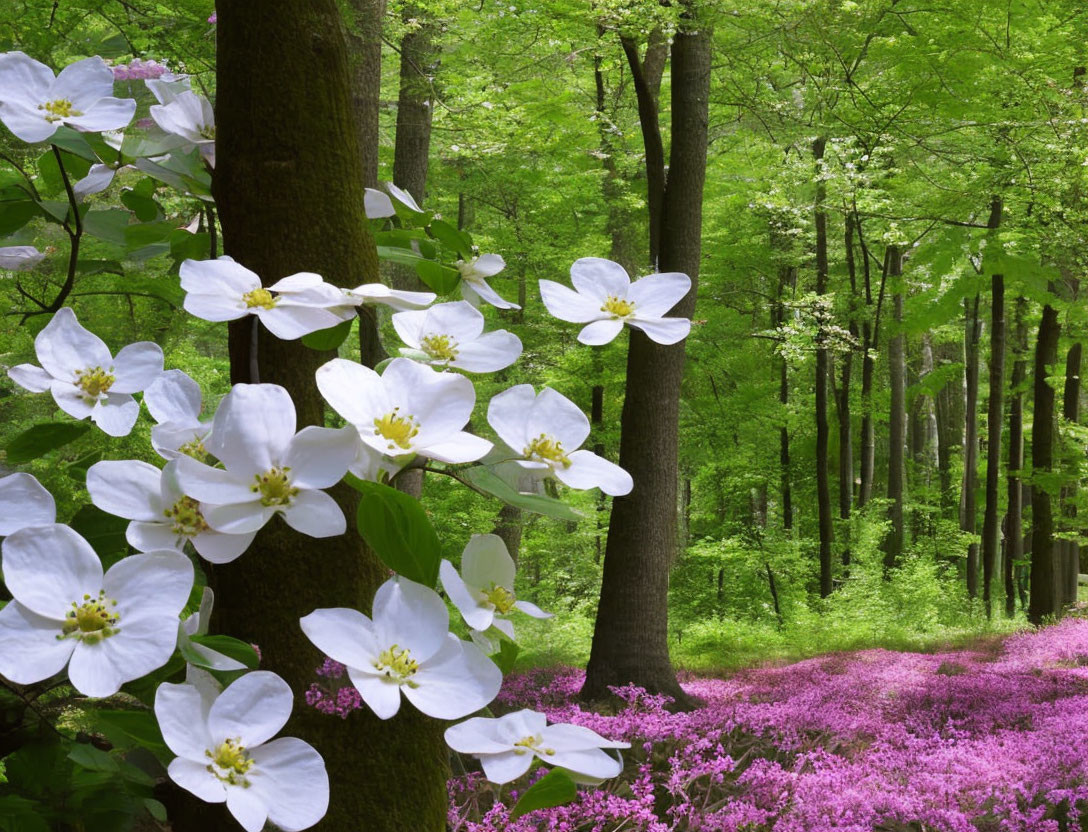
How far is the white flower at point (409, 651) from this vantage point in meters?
0.50

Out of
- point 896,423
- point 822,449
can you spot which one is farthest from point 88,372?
point 896,423

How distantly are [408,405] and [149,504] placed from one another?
0.60ft

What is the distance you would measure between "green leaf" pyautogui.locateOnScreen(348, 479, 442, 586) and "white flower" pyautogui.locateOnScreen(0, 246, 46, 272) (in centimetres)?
52

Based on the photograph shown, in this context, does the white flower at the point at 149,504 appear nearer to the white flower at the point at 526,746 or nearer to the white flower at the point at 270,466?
the white flower at the point at 270,466

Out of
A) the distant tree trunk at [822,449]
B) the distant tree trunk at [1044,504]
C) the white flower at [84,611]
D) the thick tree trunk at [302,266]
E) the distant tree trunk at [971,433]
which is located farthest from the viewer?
the distant tree trunk at [971,433]

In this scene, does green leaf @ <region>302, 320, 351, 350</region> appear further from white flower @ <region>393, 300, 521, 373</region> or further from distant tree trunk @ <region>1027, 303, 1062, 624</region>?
distant tree trunk @ <region>1027, 303, 1062, 624</region>

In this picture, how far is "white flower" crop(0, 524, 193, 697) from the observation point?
1.52 ft

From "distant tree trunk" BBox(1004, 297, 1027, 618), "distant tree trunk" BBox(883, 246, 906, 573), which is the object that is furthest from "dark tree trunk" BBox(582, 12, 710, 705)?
"distant tree trunk" BBox(883, 246, 906, 573)

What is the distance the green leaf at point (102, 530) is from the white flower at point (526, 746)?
0.99 ft

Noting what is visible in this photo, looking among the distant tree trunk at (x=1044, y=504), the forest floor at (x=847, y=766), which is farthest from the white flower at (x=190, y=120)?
the distant tree trunk at (x=1044, y=504)

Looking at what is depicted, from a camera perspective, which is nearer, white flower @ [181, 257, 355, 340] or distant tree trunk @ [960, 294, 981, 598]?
white flower @ [181, 257, 355, 340]

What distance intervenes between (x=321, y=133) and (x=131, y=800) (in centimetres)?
55

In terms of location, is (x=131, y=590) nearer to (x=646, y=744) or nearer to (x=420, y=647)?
(x=420, y=647)

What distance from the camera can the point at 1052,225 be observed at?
8898 millimetres
